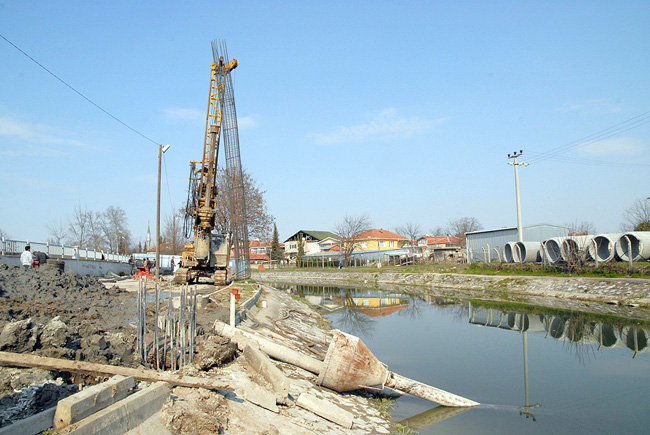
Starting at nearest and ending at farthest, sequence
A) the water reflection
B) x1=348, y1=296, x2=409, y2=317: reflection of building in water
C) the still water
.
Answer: the still water, the water reflection, x1=348, y1=296, x2=409, y2=317: reflection of building in water

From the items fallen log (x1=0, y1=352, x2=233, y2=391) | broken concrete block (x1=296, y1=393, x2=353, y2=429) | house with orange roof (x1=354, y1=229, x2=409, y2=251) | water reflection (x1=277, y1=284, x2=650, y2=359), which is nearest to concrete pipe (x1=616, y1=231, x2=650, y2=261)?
water reflection (x1=277, y1=284, x2=650, y2=359)

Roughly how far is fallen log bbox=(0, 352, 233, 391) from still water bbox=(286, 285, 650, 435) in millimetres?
4810

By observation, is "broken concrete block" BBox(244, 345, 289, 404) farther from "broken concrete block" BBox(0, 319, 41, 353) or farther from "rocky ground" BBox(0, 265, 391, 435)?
"broken concrete block" BBox(0, 319, 41, 353)

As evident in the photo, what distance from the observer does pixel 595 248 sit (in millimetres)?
28391

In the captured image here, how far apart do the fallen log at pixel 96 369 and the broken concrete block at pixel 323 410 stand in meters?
1.71

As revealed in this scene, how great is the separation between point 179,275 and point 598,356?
18374 millimetres

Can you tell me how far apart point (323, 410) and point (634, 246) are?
27.5 meters

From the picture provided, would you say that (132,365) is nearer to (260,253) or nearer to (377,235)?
(377,235)

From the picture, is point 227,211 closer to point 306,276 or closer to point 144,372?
point 306,276

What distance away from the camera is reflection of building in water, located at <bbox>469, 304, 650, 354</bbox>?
1667 cm

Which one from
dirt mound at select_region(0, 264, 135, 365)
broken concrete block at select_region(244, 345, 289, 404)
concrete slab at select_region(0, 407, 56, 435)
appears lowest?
broken concrete block at select_region(244, 345, 289, 404)

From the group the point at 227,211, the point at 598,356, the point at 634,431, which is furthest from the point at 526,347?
the point at 227,211

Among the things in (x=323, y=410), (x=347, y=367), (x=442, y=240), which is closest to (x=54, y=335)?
(x=323, y=410)

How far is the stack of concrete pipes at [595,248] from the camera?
26.9 metres
